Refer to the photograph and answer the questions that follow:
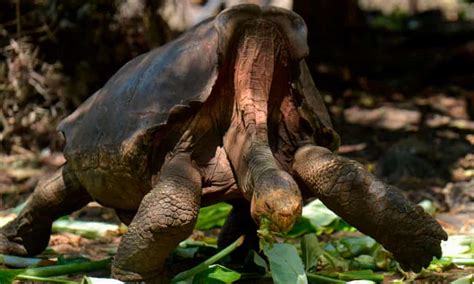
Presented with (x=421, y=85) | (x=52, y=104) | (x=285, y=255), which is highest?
(x=285, y=255)

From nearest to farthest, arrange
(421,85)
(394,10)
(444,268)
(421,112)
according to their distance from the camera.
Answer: (444,268)
(421,112)
(421,85)
(394,10)

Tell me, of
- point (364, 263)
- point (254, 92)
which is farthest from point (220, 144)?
point (364, 263)

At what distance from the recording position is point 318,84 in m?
10.3

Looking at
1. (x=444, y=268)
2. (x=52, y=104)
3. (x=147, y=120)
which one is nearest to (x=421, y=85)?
(x=52, y=104)

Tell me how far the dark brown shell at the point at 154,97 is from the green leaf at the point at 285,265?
622mm

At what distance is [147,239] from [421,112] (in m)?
6.57

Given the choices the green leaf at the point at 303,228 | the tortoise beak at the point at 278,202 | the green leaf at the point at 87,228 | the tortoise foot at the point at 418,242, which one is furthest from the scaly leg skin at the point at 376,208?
the green leaf at the point at 87,228

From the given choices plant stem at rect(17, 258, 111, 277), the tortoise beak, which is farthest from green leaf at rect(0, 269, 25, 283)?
the tortoise beak

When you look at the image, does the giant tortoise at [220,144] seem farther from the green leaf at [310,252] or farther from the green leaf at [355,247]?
the green leaf at [355,247]

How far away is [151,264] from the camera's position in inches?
127

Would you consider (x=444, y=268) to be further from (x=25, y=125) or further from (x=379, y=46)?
(x=379, y=46)

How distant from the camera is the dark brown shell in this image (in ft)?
11.2

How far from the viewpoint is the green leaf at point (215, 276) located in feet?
10.8

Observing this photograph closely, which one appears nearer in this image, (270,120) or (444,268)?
(270,120)
